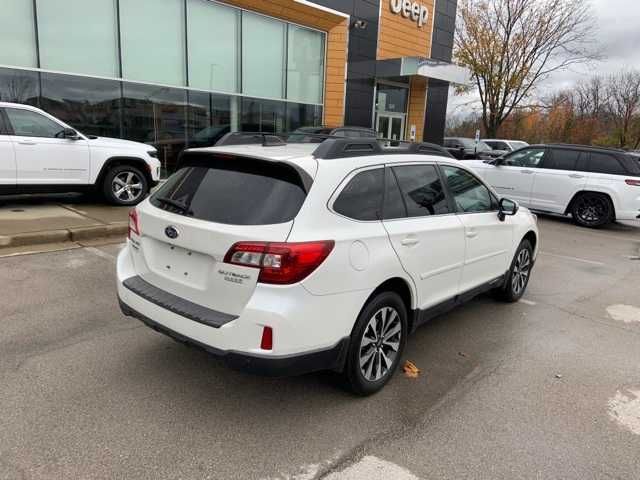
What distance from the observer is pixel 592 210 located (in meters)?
11.4

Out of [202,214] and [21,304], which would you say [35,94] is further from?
[202,214]

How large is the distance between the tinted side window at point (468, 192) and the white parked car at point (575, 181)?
773cm

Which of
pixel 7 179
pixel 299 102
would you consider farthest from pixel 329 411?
pixel 299 102

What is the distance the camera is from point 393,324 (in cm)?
358

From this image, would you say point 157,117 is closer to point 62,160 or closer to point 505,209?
point 62,160

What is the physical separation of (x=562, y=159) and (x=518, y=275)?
24.2 feet

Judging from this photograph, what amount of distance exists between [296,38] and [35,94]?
8303 millimetres

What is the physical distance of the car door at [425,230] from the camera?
11.5 feet

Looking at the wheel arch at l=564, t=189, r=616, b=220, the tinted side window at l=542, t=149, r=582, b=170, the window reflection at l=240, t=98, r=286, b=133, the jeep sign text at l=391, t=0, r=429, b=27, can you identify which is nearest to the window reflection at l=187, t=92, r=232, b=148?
the window reflection at l=240, t=98, r=286, b=133

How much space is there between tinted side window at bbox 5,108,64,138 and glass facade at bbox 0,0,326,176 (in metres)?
3.28

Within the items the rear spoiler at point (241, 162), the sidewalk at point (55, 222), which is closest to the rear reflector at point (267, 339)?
the rear spoiler at point (241, 162)

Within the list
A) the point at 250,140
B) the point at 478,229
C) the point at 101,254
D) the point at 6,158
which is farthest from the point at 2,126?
the point at 478,229

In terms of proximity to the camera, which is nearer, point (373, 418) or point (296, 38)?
point (373, 418)

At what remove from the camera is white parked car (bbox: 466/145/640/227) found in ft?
35.9
